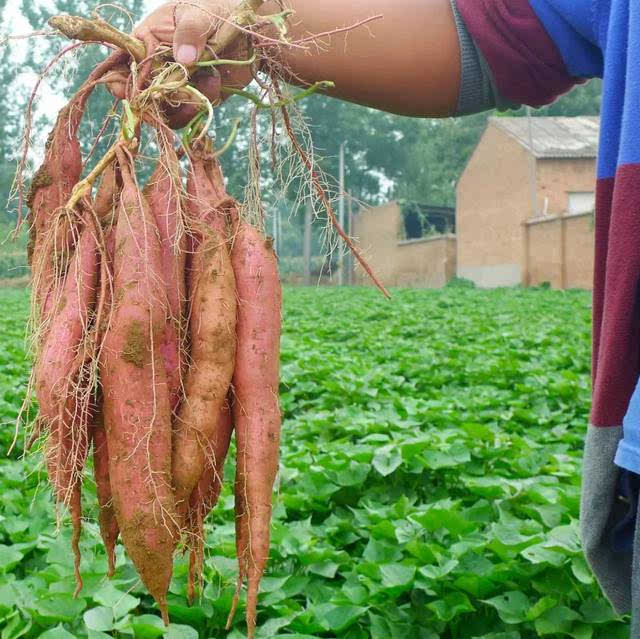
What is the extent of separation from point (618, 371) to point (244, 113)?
0.75 m

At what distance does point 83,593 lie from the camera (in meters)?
2.14

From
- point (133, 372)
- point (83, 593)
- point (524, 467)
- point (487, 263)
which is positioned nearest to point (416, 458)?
point (524, 467)

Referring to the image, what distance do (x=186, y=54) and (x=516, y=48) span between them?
537 millimetres

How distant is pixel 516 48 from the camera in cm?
144

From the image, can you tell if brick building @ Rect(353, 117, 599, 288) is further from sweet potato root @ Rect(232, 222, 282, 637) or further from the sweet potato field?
sweet potato root @ Rect(232, 222, 282, 637)

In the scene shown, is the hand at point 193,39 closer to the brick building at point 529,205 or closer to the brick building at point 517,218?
the brick building at point 517,218

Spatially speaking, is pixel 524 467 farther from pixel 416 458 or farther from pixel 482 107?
pixel 482 107

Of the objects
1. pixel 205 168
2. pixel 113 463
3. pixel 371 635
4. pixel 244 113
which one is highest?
pixel 244 113

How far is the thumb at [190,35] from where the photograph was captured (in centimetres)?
127

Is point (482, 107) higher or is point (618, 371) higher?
point (482, 107)

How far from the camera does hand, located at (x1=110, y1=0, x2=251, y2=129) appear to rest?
1276 mm

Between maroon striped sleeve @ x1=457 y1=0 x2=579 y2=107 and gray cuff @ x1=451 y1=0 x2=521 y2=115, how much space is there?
0.03ft

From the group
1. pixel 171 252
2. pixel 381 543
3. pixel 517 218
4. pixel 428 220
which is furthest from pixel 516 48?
pixel 428 220

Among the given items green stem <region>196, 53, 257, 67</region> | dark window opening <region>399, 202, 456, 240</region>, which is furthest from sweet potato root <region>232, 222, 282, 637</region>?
dark window opening <region>399, 202, 456, 240</region>
